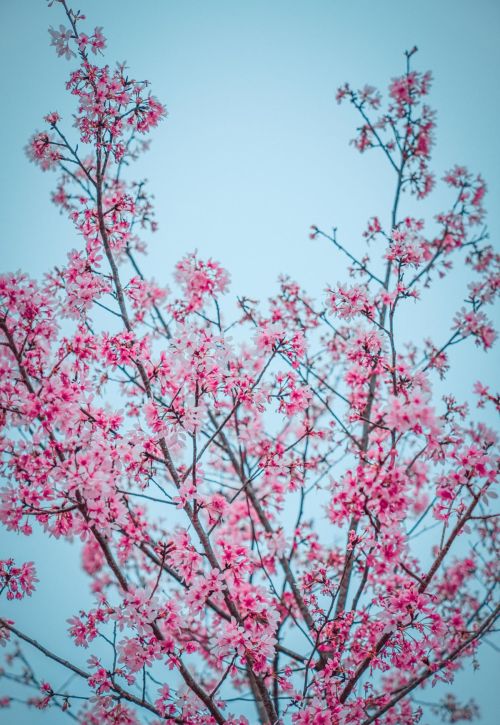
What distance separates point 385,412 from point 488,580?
5.74m

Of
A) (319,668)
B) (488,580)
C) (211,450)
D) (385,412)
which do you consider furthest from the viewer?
(211,450)

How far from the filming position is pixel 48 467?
337 centimetres

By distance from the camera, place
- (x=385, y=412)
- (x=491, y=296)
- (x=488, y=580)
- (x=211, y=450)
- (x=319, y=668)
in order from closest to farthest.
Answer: (x=385, y=412)
(x=319, y=668)
(x=491, y=296)
(x=488, y=580)
(x=211, y=450)

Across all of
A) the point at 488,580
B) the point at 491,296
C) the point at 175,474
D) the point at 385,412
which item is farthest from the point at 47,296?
the point at 488,580

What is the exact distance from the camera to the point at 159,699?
146 inches

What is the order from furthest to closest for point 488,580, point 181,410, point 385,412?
1. point 488,580
2. point 181,410
3. point 385,412

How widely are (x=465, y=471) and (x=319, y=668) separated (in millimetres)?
3091

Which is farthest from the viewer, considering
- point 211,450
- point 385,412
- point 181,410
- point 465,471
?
→ point 211,450

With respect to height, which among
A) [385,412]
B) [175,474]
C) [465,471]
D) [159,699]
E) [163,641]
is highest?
[175,474]

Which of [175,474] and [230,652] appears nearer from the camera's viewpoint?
[230,652]

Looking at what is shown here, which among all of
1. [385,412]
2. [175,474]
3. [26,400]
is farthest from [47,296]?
[385,412]

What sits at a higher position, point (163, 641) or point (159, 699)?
point (163, 641)

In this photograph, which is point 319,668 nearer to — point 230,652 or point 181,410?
point 230,652

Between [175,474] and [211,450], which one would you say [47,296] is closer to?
[175,474]
